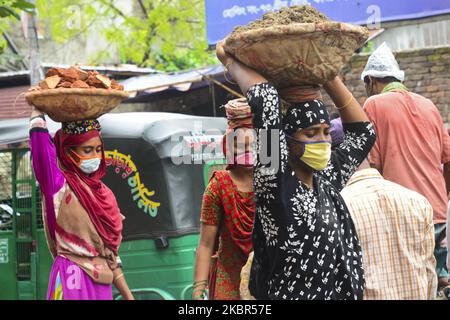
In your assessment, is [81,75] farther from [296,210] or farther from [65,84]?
[296,210]

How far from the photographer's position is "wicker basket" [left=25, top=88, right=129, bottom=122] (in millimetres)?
4801

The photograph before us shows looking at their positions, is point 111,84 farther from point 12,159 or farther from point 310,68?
point 12,159

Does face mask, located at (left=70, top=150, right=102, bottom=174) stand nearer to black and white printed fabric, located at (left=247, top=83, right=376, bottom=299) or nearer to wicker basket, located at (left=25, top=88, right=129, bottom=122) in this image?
wicker basket, located at (left=25, top=88, right=129, bottom=122)

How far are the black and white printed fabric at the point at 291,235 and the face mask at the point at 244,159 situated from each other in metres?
1.08

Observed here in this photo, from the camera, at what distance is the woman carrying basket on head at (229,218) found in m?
4.48

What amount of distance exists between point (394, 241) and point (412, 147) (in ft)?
6.07

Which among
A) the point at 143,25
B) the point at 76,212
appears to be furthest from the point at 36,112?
the point at 143,25

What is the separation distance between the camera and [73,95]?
4820mm

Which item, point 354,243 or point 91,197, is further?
point 91,197

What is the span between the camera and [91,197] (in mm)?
4980

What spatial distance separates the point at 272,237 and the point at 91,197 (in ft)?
6.30

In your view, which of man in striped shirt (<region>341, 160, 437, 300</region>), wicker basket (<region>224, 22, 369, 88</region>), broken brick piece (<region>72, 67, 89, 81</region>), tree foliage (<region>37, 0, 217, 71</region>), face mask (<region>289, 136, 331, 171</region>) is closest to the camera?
wicker basket (<region>224, 22, 369, 88</region>)

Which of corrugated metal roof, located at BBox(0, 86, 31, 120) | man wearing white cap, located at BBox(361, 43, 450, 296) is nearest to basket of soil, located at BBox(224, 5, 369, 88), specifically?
man wearing white cap, located at BBox(361, 43, 450, 296)

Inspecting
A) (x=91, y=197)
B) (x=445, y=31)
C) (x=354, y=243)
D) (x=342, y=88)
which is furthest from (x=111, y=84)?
(x=445, y=31)
